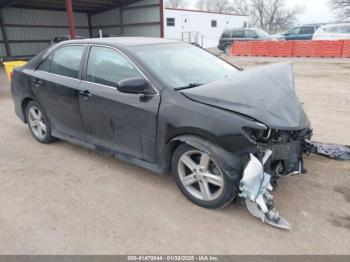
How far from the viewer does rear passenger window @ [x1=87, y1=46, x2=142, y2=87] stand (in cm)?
357

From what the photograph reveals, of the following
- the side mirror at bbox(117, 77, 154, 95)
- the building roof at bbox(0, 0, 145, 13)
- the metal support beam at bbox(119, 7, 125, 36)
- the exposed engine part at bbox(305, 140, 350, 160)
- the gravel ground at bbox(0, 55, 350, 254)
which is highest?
the building roof at bbox(0, 0, 145, 13)

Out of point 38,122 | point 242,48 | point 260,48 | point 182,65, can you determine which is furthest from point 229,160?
point 242,48

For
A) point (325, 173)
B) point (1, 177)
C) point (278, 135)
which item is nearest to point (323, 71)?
point (325, 173)

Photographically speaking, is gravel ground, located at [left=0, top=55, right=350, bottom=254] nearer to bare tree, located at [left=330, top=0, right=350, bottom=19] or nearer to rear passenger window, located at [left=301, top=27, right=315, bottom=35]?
rear passenger window, located at [left=301, top=27, right=315, bottom=35]

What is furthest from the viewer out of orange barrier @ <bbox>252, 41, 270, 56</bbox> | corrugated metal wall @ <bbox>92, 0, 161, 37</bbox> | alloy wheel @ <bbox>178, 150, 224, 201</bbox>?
corrugated metal wall @ <bbox>92, 0, 161, 37</bbox>

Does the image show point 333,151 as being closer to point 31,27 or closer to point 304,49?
point 304,49

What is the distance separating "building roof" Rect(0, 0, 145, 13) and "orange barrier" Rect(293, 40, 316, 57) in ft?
31.9

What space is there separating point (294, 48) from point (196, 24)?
14848mm

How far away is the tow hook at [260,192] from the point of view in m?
2.75

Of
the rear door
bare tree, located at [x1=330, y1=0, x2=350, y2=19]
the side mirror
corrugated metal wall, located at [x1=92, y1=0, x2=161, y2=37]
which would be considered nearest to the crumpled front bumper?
the side mirror

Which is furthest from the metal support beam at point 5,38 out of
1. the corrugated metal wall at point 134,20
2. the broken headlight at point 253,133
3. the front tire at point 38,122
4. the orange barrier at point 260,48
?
the broken headlight at point 253,133

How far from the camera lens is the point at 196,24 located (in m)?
30.1

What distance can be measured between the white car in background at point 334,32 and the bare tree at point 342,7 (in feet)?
114

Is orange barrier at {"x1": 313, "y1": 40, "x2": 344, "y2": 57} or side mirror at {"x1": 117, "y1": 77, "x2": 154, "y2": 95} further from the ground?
side mirror at {"x1": 117, "y1": 77, "x2": 154, "y2": 95}
